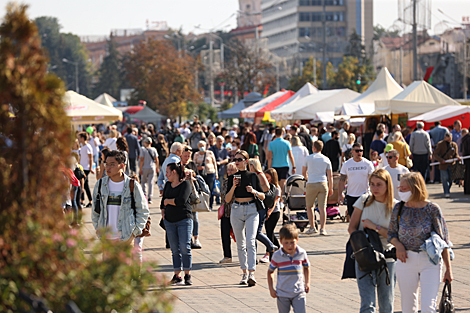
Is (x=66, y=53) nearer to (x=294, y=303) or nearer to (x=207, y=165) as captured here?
(x=207, y=165)

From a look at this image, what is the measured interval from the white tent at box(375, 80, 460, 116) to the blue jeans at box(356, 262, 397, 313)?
19.2 m

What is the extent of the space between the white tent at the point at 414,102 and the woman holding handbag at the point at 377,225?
1896cm

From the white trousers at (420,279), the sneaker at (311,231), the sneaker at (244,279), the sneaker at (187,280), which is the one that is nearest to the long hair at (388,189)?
the white trousers at (420,279)

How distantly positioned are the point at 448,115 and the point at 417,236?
1767 cm

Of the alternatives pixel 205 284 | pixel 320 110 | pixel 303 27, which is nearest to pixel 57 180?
pixel 205 284

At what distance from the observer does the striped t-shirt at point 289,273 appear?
575 cm

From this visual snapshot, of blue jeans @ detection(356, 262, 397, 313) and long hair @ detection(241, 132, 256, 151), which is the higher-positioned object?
long hair @ detection(241, 132, 256, 151)

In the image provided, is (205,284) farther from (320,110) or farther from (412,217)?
(320,110)

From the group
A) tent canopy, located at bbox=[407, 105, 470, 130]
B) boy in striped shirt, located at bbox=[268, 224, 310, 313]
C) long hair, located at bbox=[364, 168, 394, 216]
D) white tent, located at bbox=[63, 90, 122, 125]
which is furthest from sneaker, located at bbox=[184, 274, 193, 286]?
white tent, located at bbox=[63, 90, 122, 125]

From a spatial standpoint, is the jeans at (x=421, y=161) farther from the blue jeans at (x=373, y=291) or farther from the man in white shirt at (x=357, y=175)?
the blue jeans at (x=373, y=291)

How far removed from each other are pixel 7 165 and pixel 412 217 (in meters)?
3.57

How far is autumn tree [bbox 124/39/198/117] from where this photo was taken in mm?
65375

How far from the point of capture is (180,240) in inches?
344

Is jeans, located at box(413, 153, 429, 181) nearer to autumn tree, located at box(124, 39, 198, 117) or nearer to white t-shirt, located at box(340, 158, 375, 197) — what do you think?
white t-shirt, located at box(340, 158, 375, 197)
